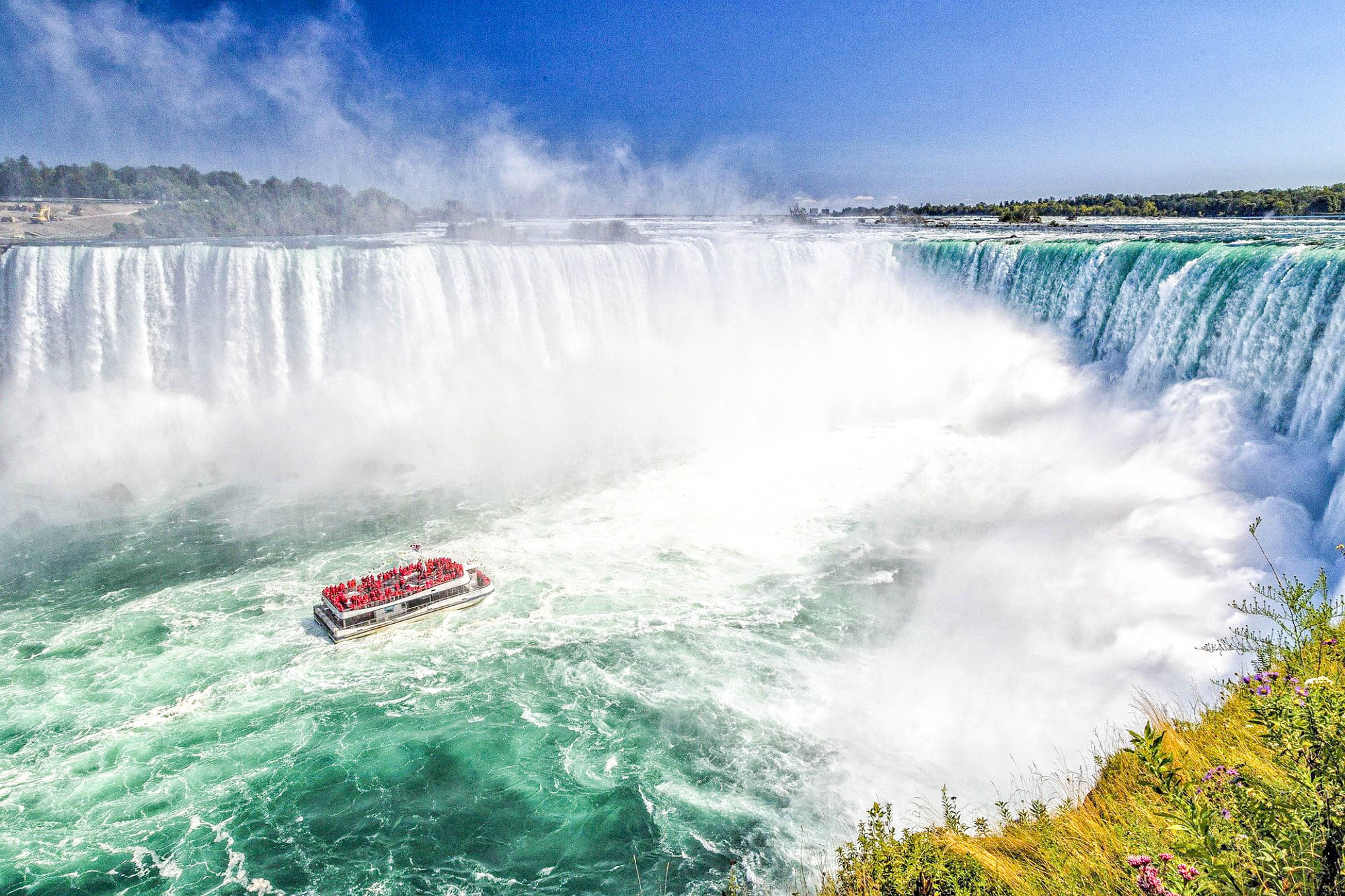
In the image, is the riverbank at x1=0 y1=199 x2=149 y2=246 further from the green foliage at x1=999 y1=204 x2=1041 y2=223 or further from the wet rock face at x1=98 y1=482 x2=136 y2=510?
the green foliage at x1=999 y1=204 x2=1041 y2=223

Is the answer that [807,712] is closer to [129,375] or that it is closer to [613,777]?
[613,777]

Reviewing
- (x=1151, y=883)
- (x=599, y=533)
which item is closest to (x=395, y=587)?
(x=599, y=533)

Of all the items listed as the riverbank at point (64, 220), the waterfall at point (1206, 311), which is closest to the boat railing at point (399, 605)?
the waterfall at point (1206, 311)

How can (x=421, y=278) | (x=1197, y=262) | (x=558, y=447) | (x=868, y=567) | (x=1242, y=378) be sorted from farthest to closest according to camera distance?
(x=421, y=278) < (x=558, y=447) < (x=1197, y=262) < (x=1242, y=378) < (x=868, y=567)

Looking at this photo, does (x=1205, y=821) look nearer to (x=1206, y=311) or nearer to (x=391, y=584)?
(x=391, y=584)

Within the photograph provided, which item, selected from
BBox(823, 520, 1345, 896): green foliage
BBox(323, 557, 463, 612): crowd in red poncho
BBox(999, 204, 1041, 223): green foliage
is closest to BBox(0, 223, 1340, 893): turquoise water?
BBox(323, 557, 463, 612): crowd in red poncho

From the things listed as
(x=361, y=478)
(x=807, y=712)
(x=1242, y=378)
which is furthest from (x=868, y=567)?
(x=361, y=478)
